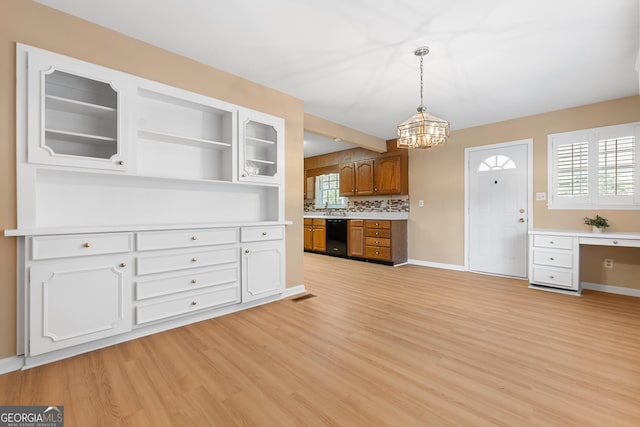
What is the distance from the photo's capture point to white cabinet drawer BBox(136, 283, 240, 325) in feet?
7.89

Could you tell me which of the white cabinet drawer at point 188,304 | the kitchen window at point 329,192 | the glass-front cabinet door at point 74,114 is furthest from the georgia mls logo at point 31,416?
the kitchen window at point 329,192

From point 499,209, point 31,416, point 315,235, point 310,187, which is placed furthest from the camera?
point 310,187

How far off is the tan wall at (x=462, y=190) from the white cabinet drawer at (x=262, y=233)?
3324mm

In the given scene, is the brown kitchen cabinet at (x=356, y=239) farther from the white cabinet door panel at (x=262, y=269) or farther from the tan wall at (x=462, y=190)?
the white cabinet door panel at (x=262, y=269)

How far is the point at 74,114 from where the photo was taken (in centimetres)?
232

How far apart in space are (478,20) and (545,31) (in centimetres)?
63

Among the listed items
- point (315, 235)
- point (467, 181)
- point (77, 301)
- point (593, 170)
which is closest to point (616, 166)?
point (593, 170)

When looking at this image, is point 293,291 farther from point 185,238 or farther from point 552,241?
point 552,241

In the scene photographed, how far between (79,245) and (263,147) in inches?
81.8

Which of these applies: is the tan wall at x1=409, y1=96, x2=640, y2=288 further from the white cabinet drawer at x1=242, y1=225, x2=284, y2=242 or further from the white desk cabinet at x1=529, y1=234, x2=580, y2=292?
the white cabinet drawer at x1=242, y1=225, x2=284, y2=242

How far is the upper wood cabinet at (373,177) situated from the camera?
18.9 ft

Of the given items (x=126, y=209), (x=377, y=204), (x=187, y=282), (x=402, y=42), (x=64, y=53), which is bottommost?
(x=187, y=282)

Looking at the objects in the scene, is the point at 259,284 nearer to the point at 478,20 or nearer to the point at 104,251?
the point at 104,251

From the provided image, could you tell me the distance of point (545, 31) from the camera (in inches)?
92.0
